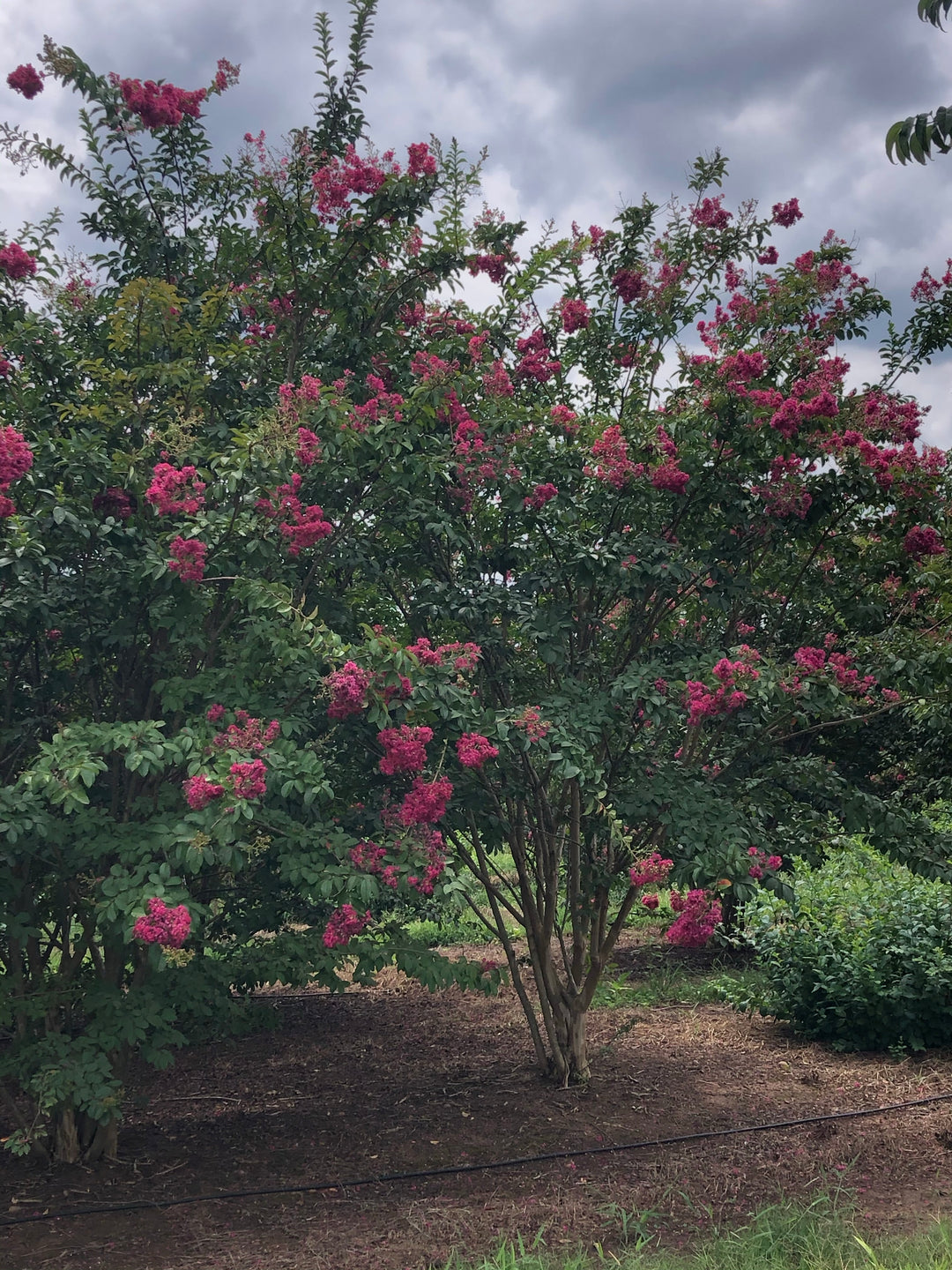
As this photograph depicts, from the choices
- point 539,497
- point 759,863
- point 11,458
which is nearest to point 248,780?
point 11,458

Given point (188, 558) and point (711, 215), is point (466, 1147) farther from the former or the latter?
point (711, 215)

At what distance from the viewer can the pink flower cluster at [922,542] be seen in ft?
15.2

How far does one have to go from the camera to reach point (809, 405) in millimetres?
4285

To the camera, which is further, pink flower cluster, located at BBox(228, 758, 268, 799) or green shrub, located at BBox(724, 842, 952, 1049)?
green shrub, located at BBox(724, 842, 952, 1049)

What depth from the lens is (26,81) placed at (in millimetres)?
4238

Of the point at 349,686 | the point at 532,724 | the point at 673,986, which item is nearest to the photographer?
the point at 349,686

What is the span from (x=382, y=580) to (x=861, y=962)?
142 inches

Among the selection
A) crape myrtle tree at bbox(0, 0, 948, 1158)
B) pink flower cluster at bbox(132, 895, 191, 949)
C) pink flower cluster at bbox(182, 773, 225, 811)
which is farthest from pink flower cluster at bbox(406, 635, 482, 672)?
pink flower cluster at bbox(132, 895, 191, 949)

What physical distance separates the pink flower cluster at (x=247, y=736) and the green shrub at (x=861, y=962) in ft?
11.0

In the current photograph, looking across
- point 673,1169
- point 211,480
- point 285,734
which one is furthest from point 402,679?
point 673,1169

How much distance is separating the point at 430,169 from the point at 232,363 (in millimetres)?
1192

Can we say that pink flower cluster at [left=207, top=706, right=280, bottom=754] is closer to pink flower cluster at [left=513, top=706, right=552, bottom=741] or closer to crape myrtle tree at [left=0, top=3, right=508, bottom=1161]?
crape myrtle tree at [left=0, top=3, right=508, bottom=1161]

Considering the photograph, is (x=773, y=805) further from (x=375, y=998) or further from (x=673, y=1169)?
(x=375, y=998)

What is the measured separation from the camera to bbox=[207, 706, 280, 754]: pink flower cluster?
3.32 metres
